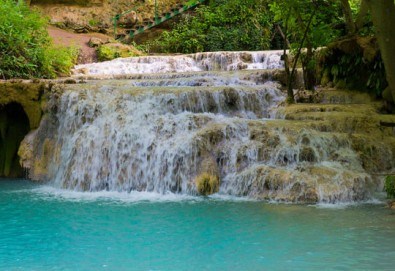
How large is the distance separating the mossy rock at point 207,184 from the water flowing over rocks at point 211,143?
2cm

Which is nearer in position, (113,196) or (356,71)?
(113,196)

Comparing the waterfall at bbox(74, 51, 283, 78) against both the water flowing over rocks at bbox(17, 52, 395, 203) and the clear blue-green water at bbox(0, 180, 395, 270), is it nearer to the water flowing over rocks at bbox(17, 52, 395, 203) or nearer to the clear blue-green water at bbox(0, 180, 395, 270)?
the water flowing over rocks at bbox(17, 52, 395, 203)

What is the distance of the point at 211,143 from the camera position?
9492 millimetres

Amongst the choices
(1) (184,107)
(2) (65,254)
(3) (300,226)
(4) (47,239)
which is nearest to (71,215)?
(4) (47,239)

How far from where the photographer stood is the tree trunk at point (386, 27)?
6.24 meters

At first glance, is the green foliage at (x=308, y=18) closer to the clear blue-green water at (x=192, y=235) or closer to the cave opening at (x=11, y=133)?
the clear blue-green water at (x=192, y=235)

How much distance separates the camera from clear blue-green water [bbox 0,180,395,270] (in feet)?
16.3

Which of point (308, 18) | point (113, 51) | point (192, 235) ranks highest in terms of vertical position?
point (113, 51)

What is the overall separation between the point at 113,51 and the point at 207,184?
41.1ft

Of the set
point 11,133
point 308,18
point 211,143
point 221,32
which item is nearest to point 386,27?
point 211,143

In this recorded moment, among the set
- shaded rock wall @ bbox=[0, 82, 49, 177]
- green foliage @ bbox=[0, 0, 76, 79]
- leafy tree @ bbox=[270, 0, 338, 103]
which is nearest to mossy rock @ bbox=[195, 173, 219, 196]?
leafy tree @ bbox=[270, 0, 338, 103]

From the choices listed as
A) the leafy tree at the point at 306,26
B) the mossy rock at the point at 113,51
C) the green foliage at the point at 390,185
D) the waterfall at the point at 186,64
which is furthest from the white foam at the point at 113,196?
the mossy rock at the point at 113,51

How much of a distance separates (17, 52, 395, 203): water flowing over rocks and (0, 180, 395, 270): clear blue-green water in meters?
0.70

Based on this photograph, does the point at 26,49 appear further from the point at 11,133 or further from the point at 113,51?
the point at 113,51
